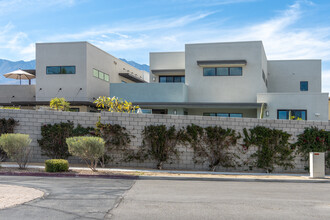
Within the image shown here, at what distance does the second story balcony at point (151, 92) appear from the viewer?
2895 cm

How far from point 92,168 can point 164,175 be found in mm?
2957

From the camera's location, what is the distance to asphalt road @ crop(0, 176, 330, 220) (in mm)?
7770

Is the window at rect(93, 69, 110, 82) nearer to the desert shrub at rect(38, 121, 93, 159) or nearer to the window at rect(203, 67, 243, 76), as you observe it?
the window at rect(203, 67, 243, 76)

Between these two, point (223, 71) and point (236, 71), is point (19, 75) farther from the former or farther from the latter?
point (236, 71)

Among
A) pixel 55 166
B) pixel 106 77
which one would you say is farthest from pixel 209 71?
pixel 55 166

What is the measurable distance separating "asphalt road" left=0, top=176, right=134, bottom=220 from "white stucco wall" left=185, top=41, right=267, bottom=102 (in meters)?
18.6

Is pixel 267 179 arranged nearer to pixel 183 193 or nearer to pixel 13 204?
pixel 183 193

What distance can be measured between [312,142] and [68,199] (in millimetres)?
12559

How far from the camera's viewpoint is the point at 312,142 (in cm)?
1753

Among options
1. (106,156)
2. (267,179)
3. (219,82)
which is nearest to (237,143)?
(267,179)

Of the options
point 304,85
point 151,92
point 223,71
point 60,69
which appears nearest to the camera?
point 151,92

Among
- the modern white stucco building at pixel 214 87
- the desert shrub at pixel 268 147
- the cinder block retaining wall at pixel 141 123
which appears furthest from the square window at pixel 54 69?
the desert shrub at pixel 268 147

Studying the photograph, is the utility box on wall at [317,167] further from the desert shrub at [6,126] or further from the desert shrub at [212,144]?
the desert shrub at [6,126]

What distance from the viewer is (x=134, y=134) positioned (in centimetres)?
1716
